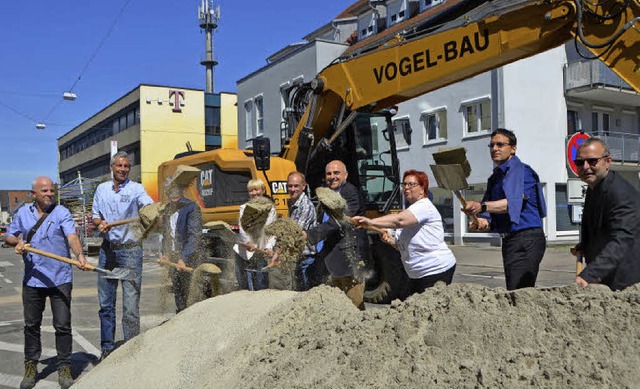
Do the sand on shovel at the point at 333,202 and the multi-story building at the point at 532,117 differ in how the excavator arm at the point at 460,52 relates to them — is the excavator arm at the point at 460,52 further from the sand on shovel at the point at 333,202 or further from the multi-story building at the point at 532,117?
the multi-story building at the point at 532,117

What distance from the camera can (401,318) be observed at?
3342 millimetres

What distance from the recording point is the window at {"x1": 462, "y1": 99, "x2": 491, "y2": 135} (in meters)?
21.5

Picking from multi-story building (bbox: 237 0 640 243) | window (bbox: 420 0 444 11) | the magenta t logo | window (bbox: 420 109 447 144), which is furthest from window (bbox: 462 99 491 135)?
the magenta t logo

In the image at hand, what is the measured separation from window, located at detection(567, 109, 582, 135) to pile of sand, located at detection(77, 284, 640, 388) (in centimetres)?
2113

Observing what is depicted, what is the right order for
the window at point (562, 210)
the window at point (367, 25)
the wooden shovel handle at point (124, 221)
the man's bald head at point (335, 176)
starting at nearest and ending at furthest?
1. the man's bald head at point (335, 176)
2. the wooden shovel handle at point (124, 221)
3. the window at point (562, 210)
4. the window at point (367, 25)

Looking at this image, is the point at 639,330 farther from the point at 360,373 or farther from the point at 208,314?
the point at 208,314

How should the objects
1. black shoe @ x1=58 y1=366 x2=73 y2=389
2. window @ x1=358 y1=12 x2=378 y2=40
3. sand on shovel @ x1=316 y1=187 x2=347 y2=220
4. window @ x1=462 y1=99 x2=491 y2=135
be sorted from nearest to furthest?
sand on shovel @ x1=316 y1=187 x2=347 y2=220 → black shoe @ x1=58 y1=366 x2=73 y2=389 → window @ x1=462 y1=99 x2=491 y2=135 → window @ x1=358 y1=12 x2=378 y2=40

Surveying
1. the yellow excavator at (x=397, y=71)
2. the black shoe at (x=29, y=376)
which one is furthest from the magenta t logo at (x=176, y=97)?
the black shoe at (x=29, y=376)

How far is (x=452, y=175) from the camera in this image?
4625 mm

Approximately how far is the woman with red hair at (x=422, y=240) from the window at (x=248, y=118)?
2697 centimetres

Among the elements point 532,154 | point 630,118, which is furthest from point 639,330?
point 630,118

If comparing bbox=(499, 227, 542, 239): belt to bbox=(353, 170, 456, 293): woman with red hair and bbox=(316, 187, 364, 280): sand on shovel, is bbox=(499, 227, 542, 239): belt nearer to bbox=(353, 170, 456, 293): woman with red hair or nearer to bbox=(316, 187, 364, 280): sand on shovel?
bbox=(353, 170, 456, 293): woman with red hair

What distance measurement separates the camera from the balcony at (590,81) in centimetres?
2177

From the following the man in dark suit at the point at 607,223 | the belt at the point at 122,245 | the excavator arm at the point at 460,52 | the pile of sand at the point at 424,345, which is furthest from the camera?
the excavator arm at the point at 460,52
